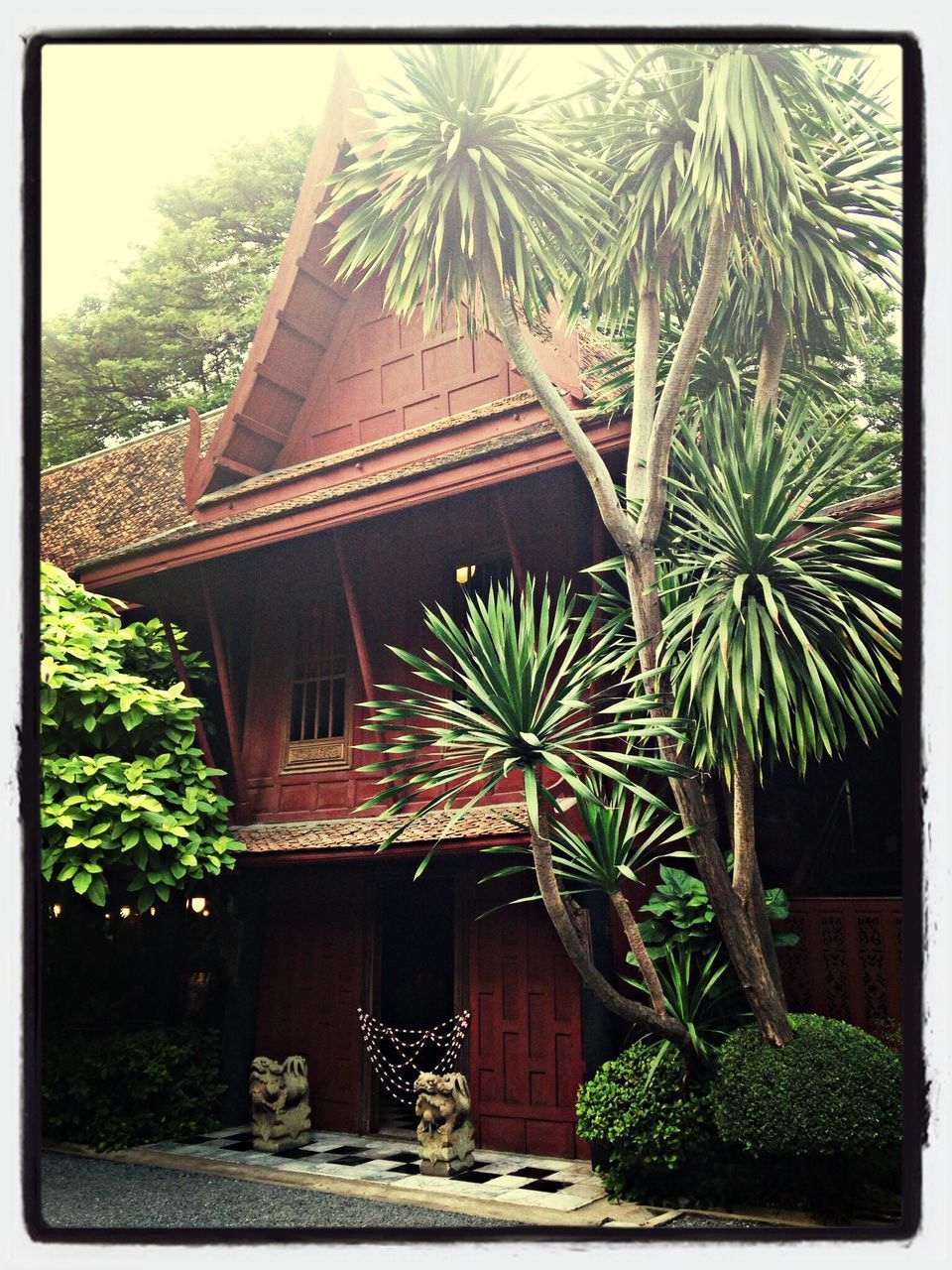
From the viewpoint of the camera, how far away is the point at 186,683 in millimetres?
9312

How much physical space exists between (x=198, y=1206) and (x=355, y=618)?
13.1ft

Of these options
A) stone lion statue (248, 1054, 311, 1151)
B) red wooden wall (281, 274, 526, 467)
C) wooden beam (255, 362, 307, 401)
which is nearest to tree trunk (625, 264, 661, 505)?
red wooden wall (281, 274, 526, 467)

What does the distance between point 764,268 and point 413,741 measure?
3.66m

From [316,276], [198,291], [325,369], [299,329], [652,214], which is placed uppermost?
[198,291]

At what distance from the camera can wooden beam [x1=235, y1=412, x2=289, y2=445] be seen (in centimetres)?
947

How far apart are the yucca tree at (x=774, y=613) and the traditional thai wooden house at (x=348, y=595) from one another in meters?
1.25

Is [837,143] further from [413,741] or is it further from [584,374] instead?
[413,741]

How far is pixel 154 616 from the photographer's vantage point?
980 cm

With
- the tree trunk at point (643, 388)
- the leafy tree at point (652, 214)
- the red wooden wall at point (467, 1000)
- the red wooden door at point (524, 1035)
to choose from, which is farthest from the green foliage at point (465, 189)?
the red wooden door at point (524, 1035)

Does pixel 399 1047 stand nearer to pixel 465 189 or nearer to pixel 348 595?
pixel 348 595

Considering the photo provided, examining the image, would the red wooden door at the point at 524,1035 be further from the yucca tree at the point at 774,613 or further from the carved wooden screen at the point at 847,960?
the yucca tree at the point at 774,613

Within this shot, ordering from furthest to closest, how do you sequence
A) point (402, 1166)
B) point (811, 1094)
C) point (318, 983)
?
point (318, 983)
point (402, 1166)
point (811, 1094)

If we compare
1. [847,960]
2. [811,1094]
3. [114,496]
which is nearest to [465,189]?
[847,960]

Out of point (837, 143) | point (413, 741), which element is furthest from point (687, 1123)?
point (837, 143)
